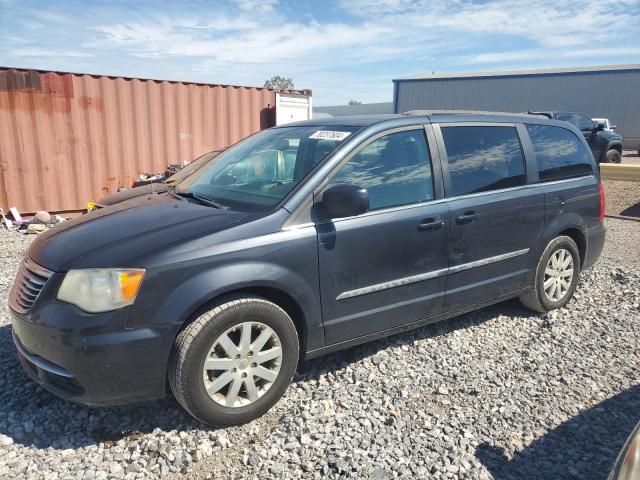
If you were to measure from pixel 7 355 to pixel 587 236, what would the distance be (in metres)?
4.87

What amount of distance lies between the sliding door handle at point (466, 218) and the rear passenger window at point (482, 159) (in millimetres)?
162

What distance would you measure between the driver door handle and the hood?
1160 millimetres

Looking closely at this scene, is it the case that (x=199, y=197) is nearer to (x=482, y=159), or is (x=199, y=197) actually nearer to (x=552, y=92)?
(x=482, y=159)

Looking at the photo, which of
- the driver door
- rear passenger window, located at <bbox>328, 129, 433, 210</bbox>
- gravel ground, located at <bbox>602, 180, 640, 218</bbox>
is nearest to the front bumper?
the driver door

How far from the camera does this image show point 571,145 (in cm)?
442

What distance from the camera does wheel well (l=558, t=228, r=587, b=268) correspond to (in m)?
4.34

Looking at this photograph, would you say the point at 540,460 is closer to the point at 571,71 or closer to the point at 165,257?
the point at 165,257

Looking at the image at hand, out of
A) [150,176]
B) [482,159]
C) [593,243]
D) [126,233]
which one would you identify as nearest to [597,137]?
[593,243]

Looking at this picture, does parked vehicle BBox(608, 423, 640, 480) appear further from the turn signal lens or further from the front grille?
the front grille

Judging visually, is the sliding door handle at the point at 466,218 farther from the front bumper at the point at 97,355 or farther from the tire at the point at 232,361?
the front bumper at the point at 97,355

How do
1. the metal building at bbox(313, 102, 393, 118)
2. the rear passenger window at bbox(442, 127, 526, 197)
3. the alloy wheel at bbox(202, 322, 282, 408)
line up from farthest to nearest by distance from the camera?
the metal building at bbox(313, 102, 393, 118), the rear passenger window at bbox(442, 127, 526, 197), the alloy wheel at bbox(202, 322, 282, 408)

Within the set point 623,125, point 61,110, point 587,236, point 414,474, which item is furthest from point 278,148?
point 623,125

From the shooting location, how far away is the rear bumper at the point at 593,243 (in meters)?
4.47

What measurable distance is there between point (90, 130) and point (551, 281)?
8.35 m
